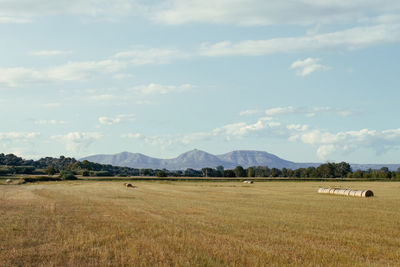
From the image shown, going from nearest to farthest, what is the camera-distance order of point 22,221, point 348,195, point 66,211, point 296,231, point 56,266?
point 56,266 < point 296,231 < point 22,221 < point 66,211 < point 348,195

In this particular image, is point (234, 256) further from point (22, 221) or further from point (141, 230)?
point (22, 221)

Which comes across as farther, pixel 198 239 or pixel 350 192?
pixel 350 192

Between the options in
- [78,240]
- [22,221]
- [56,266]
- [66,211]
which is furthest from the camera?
[66,211]

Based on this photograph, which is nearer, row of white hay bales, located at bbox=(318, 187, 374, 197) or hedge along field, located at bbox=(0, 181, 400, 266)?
hedge along field, located at bbox=(0, 181, 400, 266)

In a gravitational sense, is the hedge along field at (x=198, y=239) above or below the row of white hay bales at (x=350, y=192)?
below

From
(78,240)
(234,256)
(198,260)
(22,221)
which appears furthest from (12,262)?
(22,221)

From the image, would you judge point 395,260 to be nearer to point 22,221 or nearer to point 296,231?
point 296,231

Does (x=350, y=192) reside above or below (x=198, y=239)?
above

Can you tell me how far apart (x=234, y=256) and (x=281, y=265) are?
189 centimetres

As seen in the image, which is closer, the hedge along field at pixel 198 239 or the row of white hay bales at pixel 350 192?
the hedge along field at pixel 198 239

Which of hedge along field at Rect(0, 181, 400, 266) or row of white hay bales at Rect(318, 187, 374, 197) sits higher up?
row of white hay bales at Rect(318, 187, 374, 197)

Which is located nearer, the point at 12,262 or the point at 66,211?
the point at 12,262

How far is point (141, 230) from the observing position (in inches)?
837

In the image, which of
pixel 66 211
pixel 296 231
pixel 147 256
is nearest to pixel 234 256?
pixel 147 256
